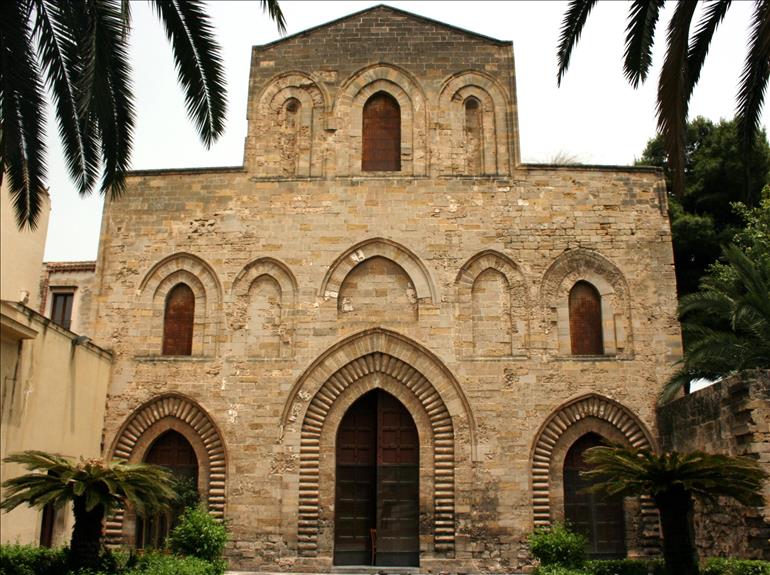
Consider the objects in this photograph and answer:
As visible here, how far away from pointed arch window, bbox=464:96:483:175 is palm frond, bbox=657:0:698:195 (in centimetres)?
879

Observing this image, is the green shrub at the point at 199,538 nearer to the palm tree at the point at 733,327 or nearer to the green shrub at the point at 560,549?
the green shrub at the point at 560,549

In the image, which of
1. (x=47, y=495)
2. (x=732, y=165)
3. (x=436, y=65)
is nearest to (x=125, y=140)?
(x=47, y=495)

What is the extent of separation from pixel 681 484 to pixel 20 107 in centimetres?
888

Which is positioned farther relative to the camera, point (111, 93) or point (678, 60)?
point (111, 93)

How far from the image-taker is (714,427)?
13180 millimetres

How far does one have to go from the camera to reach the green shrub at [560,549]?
43.5ft

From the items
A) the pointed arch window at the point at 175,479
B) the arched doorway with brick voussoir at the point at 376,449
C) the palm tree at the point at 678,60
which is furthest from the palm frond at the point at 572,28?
the pointed arch window at the point at 175,479

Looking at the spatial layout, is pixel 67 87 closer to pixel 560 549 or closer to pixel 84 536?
pixel 84 536

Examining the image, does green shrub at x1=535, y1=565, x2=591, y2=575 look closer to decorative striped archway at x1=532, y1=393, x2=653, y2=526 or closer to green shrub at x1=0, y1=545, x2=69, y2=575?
decorative striped archway at x1=532, y1=393, x2=653, y2=526

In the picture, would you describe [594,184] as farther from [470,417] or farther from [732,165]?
[732,165]

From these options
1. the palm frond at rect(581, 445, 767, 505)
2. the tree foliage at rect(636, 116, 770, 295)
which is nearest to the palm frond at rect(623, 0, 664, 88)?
the palm frond at rect(581, 445, 767, 505)

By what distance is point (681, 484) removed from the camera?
1010cm

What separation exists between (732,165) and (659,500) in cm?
1451

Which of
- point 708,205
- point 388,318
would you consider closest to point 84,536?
point 388,318
